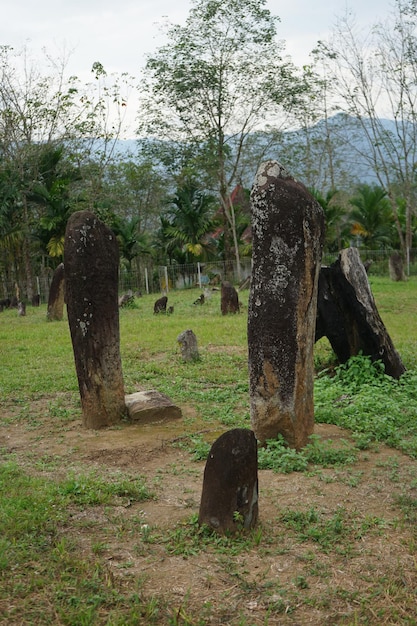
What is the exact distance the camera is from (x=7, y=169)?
3203cm

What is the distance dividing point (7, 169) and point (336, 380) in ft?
85.8

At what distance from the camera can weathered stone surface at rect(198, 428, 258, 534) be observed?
194 inches

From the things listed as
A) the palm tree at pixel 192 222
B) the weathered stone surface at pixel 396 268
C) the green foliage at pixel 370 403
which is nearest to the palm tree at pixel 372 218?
the palm tree at pixel 192 222

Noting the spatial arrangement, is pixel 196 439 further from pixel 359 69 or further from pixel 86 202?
pixel 359 69

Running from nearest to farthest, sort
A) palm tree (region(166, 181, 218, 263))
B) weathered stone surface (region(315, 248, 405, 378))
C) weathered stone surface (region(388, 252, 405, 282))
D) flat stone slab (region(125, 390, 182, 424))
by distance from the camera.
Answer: flat stone slab (region(125, 390, 182, 424))
weathered stone surface (region(315, 248, 405, 378))
weathered stone surface (region(388, 252, 405, 282))
palm tree (region(166, 181, 218, 263))

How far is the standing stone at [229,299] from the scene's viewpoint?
65.0 ft

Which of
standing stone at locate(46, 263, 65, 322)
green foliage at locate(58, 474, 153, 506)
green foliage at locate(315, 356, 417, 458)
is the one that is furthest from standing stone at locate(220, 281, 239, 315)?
green foliage at locate(58, 474, 153, 506)

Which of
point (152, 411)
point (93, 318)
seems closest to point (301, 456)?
point (152, 411)

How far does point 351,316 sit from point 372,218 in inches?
1235

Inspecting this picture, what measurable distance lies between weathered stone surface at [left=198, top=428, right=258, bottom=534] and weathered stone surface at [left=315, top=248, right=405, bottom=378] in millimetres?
4921

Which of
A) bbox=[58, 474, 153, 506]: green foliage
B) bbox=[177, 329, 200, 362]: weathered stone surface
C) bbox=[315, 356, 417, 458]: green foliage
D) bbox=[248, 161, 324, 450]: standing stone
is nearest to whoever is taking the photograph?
bbox=[58, 474, 153, 506]: green foliage

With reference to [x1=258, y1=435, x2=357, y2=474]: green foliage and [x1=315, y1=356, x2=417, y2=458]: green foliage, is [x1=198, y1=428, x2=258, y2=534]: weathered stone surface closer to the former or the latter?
[x1=258, y1=435, x2=357, y2=474]: green foliage

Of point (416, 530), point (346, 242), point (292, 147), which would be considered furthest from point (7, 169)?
point (416, 530)

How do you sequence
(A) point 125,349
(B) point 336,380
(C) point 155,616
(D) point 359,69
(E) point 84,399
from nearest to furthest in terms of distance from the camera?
1. (C) point 155,616
2. (E) point 84,399
3. (B) point 336,380
4. (A) point 125,349
5. (D) point 359,69
